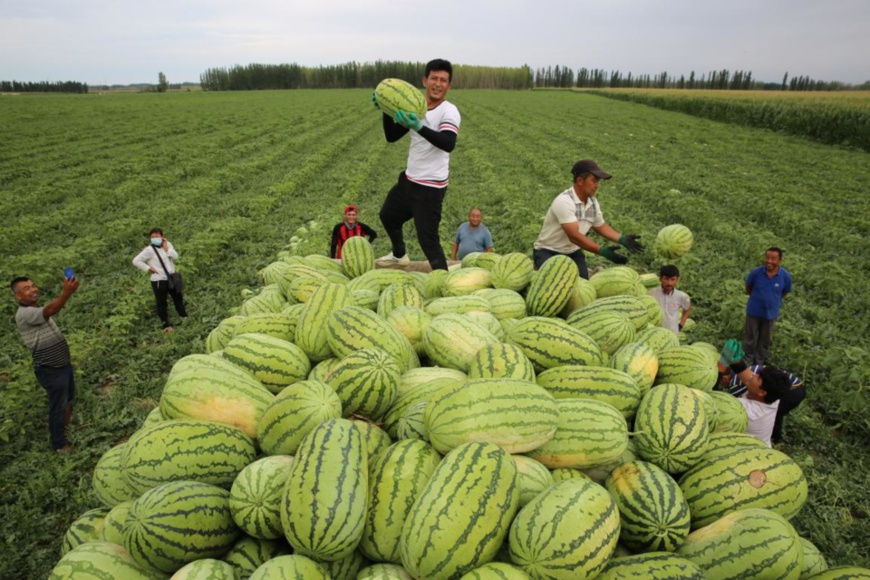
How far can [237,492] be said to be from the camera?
6.15ft

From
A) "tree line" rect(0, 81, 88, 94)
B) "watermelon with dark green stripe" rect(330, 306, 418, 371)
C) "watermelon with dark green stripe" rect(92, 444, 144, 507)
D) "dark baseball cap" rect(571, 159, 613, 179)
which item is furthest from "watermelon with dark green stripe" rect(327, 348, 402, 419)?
"tree line" rect(0, 81, 88, 94)

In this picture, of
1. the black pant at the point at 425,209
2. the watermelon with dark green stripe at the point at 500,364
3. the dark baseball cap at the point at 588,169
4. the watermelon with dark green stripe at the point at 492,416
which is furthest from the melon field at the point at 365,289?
the dark baseball cap at the point at 588,169

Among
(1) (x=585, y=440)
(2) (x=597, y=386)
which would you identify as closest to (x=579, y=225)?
(2) (x=597, y=386)

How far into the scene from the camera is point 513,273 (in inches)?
139

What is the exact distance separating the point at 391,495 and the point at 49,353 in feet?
16.0

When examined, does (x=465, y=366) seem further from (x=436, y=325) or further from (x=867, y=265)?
(x=867, y=265)

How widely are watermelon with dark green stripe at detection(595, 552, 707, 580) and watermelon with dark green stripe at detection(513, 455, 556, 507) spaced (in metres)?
0.34

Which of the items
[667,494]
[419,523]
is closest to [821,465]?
[667,494]

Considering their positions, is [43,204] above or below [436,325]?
below

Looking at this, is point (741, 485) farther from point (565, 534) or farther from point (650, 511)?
point (565, 534)

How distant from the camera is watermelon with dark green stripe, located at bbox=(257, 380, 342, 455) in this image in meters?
2.06

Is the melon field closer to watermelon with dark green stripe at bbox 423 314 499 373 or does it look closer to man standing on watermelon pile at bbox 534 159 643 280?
watermelon with dark green stripe at bbox 423 314 499 373

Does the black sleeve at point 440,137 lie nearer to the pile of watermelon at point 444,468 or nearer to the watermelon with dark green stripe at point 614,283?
the watermelon with dark green stripe at point 614,283

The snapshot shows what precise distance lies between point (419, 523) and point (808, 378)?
6.23 meters
